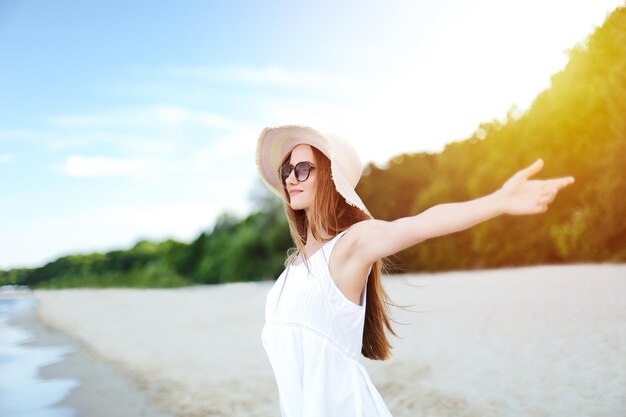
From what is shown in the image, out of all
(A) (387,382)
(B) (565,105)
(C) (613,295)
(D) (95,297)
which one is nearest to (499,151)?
(B) (565,105)

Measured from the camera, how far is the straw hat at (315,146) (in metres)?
1.77

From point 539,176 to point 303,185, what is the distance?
664 inches

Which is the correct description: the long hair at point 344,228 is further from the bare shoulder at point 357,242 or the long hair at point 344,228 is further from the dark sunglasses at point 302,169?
the bare shoulder at point 357,242

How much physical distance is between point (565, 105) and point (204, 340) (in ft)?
39.0

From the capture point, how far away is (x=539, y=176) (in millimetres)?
17547

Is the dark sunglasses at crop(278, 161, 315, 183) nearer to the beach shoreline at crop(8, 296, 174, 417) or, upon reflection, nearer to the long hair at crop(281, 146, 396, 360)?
the long hair at crop(281, 146, 396, 360)

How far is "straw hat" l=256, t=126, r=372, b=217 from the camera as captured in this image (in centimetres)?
177

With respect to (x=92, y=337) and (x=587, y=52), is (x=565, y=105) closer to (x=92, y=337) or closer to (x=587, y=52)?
(x=587, y=52)

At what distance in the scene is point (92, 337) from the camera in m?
13.8

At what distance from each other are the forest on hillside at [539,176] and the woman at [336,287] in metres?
12.5

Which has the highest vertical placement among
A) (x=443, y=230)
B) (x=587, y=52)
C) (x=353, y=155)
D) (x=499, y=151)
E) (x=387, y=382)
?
(x=587, y=52)

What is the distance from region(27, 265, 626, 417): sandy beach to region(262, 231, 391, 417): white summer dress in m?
1.22

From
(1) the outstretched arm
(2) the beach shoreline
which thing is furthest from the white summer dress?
(2) the beach shoreline

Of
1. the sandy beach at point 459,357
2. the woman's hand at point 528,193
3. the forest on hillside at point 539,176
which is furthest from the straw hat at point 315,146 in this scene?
the forest on hillside at point 539,176
